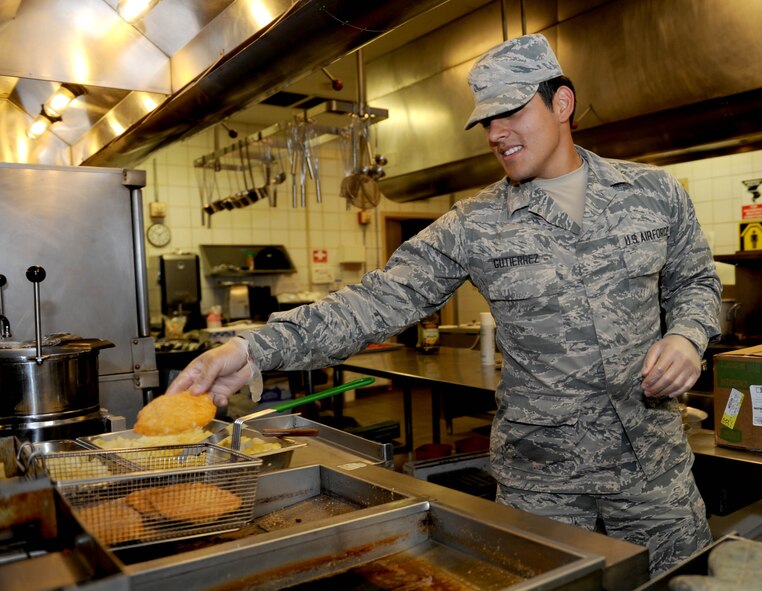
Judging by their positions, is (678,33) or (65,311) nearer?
(65,311)

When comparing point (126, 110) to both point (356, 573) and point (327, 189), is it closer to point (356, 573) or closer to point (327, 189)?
point (356, 573)

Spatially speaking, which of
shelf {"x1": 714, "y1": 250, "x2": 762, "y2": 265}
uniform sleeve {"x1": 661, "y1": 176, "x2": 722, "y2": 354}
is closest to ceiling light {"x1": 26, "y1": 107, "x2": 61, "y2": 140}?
uniform sleeve {"x1": 661, "y1": 176, "x2": 722, "y2": 354}

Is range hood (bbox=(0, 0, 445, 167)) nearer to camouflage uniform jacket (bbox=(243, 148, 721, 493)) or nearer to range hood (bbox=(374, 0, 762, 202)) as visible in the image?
camouflage uniform jacket (bbox=(243, 148, 721, 493))

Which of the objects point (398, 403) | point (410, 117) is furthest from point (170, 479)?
point (398, 403)

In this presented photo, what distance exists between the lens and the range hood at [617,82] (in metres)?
3.31

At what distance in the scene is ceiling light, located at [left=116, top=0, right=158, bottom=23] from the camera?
9.13 ft

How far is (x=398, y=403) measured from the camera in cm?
774

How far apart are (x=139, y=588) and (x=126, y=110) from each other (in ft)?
11.1

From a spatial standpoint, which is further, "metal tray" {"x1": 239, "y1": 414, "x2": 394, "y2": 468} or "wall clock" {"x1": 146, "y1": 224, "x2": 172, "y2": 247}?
"wall clock" {"x1": 146, "y1": 224, "x2": 172, "y2": 247}

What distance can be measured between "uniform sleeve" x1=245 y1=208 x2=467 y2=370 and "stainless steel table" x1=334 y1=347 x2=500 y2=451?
1111 millimetres

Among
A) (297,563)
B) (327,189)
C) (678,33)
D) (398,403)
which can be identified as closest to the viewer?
(297,563)

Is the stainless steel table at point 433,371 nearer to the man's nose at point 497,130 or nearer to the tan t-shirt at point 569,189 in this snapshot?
the tan t-shirt at point 569,189

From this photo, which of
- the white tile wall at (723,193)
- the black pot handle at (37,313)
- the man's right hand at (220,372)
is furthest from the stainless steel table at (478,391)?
the white tile wall at (723,193)

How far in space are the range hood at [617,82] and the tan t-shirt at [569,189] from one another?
2.04 m
